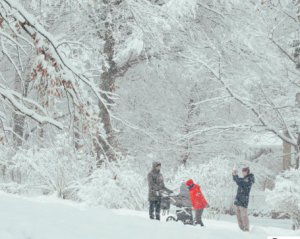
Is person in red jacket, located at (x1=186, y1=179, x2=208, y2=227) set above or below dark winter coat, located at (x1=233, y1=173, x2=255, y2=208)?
below

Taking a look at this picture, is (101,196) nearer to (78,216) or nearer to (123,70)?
(123,70)

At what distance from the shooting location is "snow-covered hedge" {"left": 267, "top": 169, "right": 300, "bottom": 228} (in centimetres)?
1090

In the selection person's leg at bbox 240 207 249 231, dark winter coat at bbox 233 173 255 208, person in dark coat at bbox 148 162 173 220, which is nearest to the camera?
dark winter coat at bbox 233 173 255 208

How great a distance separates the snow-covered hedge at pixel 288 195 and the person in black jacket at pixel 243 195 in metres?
1.96

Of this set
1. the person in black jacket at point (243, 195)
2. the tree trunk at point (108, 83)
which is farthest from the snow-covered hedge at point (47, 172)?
the person in black jacket at point (243, 195)

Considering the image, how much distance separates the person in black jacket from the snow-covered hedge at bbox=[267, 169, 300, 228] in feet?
6.44

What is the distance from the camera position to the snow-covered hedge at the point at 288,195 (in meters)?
10.9

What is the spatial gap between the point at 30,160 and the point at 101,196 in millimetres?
2021

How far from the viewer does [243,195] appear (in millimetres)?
9148

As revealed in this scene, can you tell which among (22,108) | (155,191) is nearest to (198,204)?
(155,191)

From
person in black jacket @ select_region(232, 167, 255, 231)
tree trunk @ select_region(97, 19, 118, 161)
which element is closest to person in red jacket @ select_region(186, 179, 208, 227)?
person in black jacket @ select_region(232, 167, 255, 231)

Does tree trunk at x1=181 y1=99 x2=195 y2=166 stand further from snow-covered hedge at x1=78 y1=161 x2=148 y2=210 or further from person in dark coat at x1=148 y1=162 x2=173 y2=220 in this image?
person in dark coat at x1=148 y1=162 x2=173 y2=220

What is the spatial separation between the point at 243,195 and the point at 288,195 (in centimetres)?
218

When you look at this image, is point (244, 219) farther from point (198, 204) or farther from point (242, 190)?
point (198, 204)
